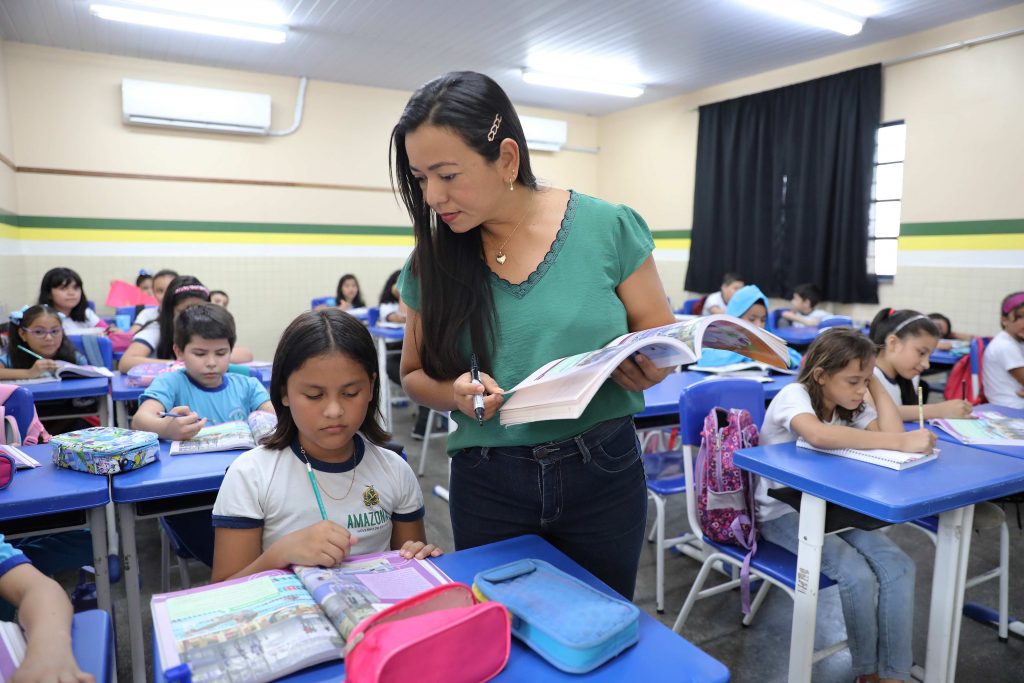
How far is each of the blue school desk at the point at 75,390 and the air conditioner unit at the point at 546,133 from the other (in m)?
6.10

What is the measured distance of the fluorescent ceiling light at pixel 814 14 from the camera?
4.86 metres

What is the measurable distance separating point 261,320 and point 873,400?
617 centimetres

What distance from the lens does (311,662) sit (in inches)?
29.8

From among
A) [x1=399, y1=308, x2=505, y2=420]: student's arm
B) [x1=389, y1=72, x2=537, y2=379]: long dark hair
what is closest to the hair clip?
[x1=389, y1=72, x2=537, y2=379]: long dark hair

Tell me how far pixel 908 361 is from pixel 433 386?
86.8 inches

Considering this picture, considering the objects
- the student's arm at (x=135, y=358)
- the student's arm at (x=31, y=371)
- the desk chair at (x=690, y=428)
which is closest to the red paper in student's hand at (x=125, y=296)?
the student's arm at (x=135, y=358)

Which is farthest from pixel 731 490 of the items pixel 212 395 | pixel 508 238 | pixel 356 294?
pixel 356 294

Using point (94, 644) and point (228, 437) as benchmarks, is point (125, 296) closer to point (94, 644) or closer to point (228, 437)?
point (228, 437)

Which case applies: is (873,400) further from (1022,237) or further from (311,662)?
(1022,237)

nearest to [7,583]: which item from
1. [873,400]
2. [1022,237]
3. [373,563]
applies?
[373,563]

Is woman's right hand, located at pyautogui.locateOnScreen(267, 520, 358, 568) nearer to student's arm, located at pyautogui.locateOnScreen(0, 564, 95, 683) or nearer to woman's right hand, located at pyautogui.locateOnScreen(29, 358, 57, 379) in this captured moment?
student's arm, located at pyautogui.locateOnScreen(0, 564, 95, 683)

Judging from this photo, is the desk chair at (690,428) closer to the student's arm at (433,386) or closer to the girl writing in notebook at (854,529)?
the girl writing in notebook at (854,529)

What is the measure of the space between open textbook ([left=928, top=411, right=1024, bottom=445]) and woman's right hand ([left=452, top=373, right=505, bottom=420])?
5.91 ft

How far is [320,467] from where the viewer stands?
1314mm
